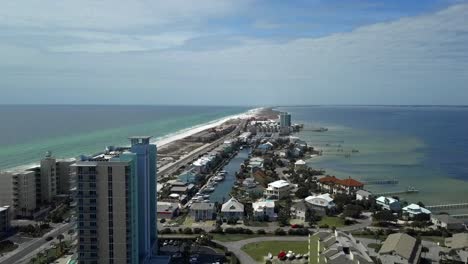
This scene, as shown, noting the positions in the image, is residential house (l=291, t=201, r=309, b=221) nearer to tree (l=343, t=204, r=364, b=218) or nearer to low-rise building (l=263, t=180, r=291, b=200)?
tree (l=343, t=204, r=364, b=218)

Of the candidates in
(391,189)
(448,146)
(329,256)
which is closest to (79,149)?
(391,189)

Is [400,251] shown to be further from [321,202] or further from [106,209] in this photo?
[106,209]

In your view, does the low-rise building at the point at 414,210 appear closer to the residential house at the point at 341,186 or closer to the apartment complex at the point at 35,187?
the residential house at the point at 341,186

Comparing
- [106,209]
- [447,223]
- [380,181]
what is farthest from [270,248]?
[380,181]

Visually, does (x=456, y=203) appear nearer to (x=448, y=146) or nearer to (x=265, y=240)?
(x=265, y=240)

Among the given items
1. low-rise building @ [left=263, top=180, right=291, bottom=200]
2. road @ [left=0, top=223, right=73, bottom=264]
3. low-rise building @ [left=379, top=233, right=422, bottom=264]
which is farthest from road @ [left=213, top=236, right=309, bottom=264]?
low-rise building @ [left=263, top=180, right=291, bottom=200]

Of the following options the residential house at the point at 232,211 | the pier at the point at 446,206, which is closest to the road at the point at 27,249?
the residential house at the point at 232,211
